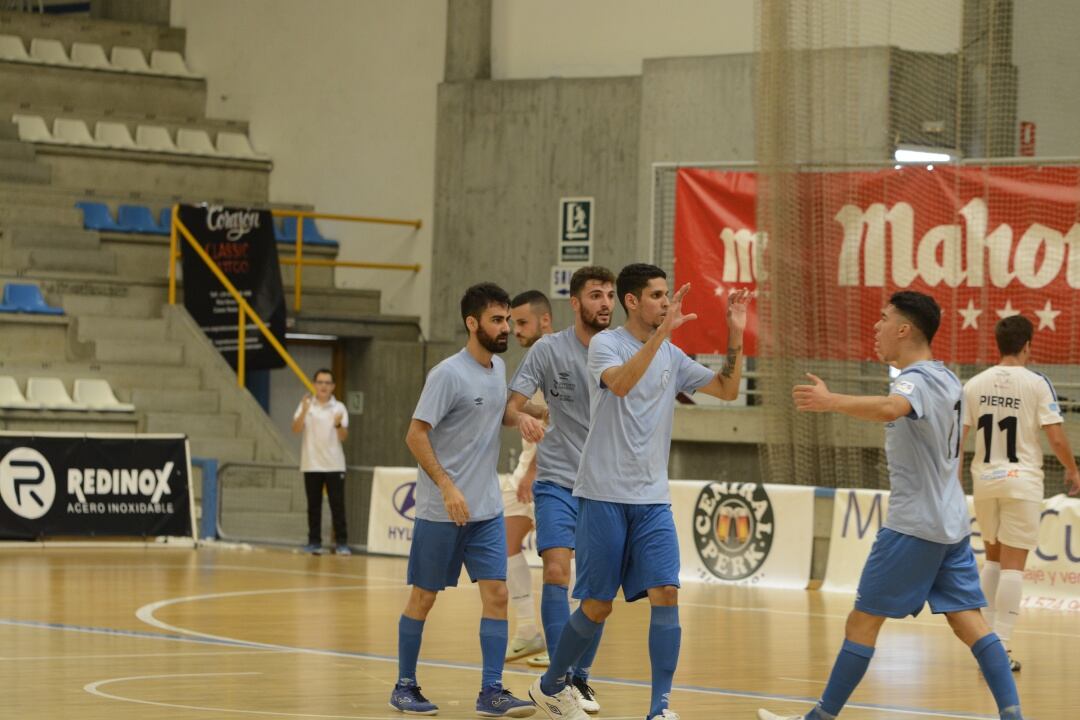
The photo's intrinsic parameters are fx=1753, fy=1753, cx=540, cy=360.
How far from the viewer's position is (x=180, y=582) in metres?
16.2

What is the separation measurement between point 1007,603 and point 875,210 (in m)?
7.73

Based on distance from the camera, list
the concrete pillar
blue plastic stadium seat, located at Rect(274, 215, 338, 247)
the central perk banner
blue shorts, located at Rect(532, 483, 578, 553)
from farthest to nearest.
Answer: blue plastic stadium seat, located at Rect(274, 215, 338, 247)
the concrete pillar
the central perk banner
blue shorts, located at Rect(532, 483, 578, 553)

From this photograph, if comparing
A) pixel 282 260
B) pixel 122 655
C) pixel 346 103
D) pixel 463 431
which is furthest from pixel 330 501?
pixel 463 431

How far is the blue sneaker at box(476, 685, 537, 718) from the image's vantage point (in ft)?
28.4

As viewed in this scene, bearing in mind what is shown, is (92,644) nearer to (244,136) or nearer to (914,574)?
(914,574)

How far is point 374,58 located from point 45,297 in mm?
6259

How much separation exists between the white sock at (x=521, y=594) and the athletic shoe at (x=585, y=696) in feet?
5.79

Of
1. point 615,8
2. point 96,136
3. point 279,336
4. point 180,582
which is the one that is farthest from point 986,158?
point 96,136

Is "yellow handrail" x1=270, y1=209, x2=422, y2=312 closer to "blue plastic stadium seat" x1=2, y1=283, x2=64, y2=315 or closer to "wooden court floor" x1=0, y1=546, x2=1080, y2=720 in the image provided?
"blue plastic stadium seat" x1=2, y1=283, x2=64, y2=315

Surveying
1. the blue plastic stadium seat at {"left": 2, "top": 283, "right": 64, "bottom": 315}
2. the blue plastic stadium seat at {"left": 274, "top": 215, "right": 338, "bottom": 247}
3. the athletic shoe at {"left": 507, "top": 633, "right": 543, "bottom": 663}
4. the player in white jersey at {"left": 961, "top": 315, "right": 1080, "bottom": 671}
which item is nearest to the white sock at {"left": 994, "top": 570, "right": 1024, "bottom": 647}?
the player in white jersey at {"left": 961, "top": 315, "right": 1080, "bottom": 671}

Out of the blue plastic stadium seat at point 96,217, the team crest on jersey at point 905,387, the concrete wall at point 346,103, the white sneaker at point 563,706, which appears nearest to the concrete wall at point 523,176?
the concrete wall at point 346,103

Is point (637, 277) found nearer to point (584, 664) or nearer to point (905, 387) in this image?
point (905, 387)

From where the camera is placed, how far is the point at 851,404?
23.8 feet

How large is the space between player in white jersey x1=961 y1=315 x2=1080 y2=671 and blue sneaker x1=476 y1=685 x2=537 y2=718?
4.12m
